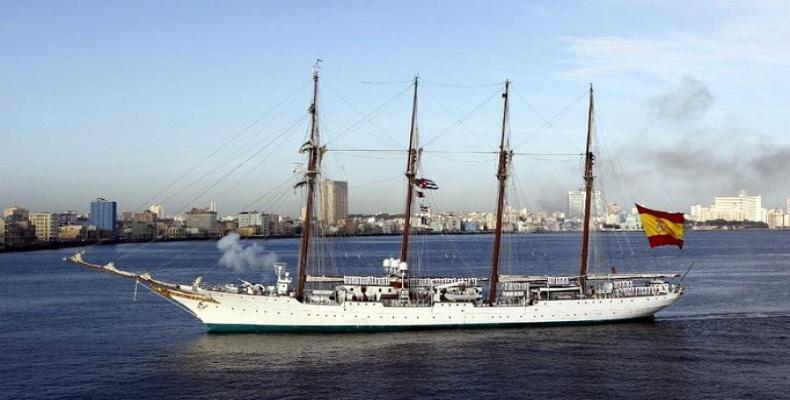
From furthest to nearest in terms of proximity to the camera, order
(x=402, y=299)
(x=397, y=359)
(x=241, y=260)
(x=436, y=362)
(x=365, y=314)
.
Answer: (x=241, y=260) < (x=402, y=299) < (x=365, y=314) < (x=397, y=359) < (x=436, y=362)

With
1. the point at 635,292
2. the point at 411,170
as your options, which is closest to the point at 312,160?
the point at 411,170

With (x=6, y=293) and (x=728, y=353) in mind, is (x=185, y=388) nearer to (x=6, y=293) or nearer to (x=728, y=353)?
(x=728, y=353)

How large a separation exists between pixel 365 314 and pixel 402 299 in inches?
109

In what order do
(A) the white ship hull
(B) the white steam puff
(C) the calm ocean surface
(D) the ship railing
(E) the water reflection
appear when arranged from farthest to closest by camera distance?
(B) the white steam puff → (D) the ship railing → (A) the white ship hull → (E) the water reflection → (C) the calm ocean surface

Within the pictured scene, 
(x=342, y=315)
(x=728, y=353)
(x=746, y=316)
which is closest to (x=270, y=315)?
(x=342, y=315)

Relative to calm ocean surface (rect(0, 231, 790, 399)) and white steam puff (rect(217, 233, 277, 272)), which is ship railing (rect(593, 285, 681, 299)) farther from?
white steam puff (rect(217, 233, 277, 272))

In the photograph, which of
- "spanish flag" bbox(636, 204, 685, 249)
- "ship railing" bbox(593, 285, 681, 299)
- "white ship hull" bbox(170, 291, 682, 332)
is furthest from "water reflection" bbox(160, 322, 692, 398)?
"spanish flag" bbox(636, 204, 685, 249)

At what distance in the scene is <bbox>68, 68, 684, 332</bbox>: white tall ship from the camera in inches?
1992

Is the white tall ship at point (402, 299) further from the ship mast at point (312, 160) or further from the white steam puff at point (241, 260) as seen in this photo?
the white steam puff at point (241, 260)

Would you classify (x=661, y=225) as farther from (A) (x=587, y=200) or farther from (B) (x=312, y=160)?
(B) (x=312, y=160)

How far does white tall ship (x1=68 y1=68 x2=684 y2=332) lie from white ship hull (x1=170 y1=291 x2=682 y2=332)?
0.20ft

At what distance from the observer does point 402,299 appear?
52.7 metres

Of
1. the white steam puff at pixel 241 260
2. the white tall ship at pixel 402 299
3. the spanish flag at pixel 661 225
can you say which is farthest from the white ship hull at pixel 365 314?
the white steam puff at pixel 241 260

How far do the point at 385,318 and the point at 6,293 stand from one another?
47478mm
